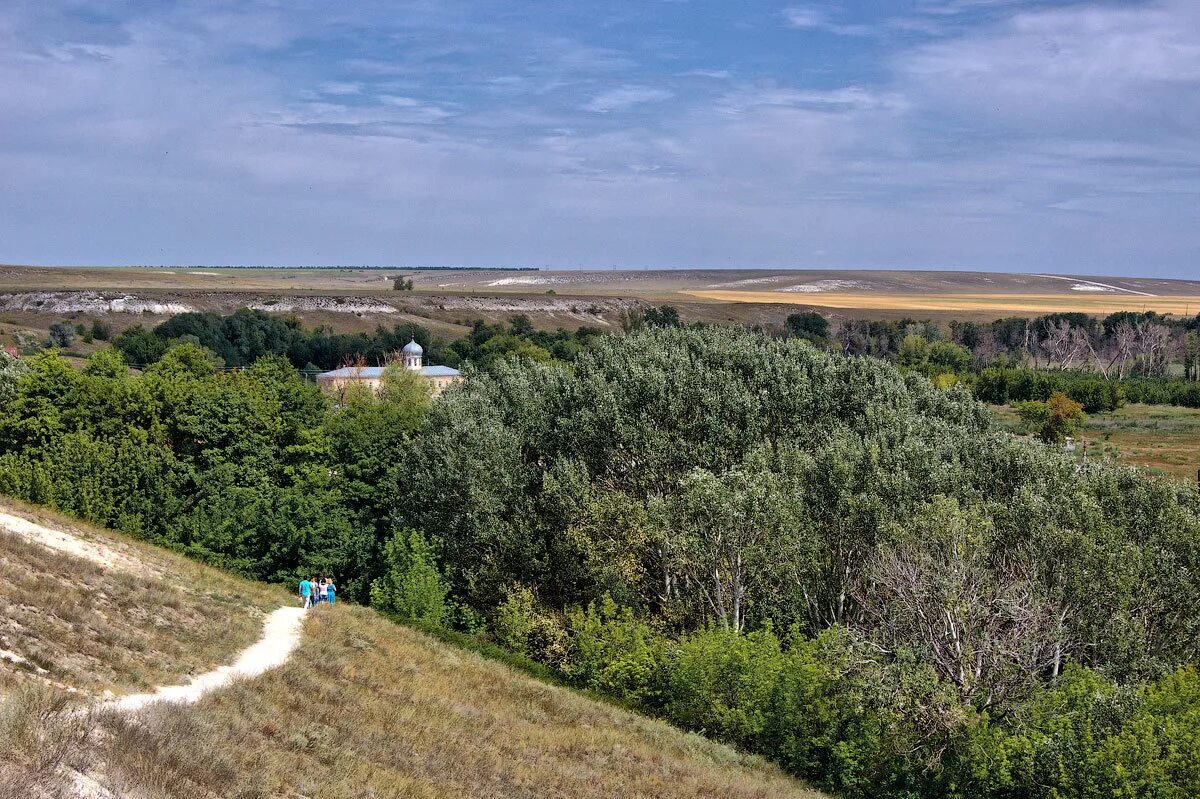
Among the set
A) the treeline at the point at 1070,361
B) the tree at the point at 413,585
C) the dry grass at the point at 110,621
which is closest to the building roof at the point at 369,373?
the treeline at the point at 1070,361

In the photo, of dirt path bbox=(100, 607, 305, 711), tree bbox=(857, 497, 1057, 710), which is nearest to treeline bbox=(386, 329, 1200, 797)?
tree bbox=(857, 497, 1057, 710)

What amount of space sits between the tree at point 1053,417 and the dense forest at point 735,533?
52.9 m

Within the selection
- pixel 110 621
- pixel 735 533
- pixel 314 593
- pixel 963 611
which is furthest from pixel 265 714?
pixel 735 533

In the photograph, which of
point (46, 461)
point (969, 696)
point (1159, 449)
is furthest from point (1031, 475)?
point (1159, 449)

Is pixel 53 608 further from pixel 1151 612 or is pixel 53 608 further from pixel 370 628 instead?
pixel 1151 612

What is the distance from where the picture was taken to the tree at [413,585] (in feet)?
132

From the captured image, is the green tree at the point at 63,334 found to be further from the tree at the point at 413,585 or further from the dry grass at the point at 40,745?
the dry grass at the point at 40,745

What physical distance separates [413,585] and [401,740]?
61.7 feet

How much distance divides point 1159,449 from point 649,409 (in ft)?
216

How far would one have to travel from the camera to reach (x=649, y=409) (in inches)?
1702

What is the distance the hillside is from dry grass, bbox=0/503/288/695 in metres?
0.06

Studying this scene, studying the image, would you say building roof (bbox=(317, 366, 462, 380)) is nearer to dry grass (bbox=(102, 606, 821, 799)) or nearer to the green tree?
the green tree

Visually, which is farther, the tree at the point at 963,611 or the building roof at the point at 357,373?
the building roof at the point at 357,373

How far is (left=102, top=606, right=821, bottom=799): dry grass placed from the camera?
53.1 feet
